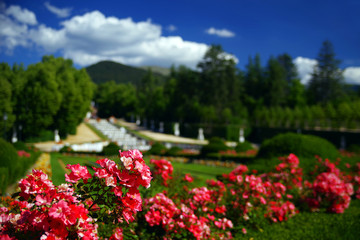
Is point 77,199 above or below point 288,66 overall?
below

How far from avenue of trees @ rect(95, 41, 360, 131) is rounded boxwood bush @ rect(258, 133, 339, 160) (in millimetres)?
22982

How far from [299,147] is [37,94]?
11221 millimetres

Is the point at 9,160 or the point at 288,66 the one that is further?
the point at 288,66

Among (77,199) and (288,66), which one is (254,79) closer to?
(288,66)

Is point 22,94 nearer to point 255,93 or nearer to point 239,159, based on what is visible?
point 239,159

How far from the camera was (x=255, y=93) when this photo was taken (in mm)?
57281

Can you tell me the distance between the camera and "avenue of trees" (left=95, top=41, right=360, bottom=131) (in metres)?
35.8

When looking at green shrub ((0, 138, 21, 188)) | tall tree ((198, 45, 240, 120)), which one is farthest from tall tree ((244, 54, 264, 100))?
green shrub ((0, 138, 21, 188))

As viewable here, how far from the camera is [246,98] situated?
54.8 meters

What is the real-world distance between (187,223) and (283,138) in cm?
761

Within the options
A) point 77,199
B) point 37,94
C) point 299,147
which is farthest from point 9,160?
point 299,147

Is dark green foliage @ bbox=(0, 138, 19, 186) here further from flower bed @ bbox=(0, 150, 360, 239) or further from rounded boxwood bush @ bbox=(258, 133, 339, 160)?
rounded boxwood bush @ bbox=(258, 133, 339, 160)

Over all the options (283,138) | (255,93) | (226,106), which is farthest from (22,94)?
(255,93)

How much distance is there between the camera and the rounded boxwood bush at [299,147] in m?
10.0
